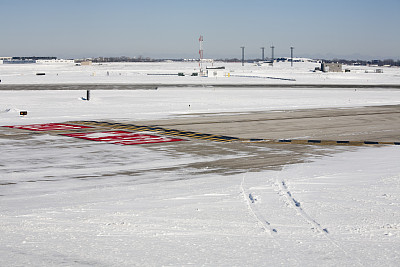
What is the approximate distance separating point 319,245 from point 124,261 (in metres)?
3.57

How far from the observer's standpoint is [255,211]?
39.4ft

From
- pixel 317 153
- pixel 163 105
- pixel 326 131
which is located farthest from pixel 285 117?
pixel 317 153

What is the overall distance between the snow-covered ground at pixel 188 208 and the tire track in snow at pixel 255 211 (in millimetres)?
28

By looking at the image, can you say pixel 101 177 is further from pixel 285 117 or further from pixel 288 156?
pixel 285 117

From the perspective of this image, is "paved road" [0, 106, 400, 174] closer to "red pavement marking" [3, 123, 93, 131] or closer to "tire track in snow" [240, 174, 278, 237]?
"red pavement marking" [3, 123, 93, 131]

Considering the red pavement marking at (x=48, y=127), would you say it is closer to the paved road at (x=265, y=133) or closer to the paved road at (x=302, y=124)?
the paved road at (x=265, y=133)

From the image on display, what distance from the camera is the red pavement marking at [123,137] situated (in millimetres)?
24750

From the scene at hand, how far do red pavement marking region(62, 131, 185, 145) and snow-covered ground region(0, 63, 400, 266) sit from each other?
1.39 metres

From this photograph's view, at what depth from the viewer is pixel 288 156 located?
20.8 m

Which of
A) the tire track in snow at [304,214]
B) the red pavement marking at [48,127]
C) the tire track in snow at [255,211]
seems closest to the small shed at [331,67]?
the red pavement marking at [48,127]

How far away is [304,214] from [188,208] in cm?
270

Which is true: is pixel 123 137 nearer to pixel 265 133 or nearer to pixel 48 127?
pixel 48 127

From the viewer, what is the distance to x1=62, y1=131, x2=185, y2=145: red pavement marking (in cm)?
2475

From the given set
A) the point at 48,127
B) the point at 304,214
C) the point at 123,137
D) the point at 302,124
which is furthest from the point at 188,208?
the point at 302,124
